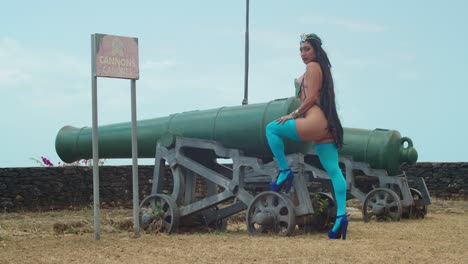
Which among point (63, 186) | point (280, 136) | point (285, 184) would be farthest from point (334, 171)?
point (63, 186)

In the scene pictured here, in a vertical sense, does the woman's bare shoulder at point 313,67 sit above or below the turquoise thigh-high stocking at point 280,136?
above

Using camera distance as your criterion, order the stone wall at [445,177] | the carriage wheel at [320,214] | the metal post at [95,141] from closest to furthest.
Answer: the metal post at [95,141], the carriage wheel at [320,214], the stone wall at [445,177]

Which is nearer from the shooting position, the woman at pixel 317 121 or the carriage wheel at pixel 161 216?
the woman at pixel 317 121

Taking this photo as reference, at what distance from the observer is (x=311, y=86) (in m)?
A: 8.70

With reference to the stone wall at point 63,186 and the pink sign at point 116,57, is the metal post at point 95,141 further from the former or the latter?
the stone wall at point 63,186

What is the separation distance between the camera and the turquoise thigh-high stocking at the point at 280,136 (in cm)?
882

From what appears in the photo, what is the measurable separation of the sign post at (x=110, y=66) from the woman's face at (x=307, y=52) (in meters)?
2.05

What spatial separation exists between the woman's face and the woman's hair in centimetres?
4

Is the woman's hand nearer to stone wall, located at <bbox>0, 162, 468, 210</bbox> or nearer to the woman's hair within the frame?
the woman's hair

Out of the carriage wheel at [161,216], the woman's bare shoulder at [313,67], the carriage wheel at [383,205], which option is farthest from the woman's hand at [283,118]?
the carriage wheel at [383,205]

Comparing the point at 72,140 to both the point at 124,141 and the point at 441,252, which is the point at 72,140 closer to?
the point at 124,141

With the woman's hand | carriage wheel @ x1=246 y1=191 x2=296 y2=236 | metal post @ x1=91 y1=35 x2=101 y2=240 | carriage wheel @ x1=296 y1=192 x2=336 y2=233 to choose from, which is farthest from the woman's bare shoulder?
metal post @ x1=91 y1=35 x2=101 y2=240

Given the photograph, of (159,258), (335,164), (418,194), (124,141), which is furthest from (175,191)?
(418,194)

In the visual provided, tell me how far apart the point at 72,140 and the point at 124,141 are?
138cm
